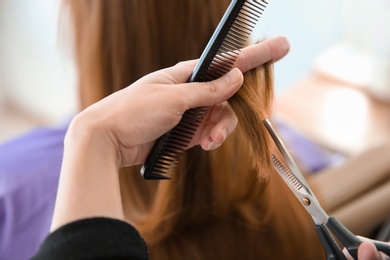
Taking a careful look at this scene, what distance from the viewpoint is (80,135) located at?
512mm

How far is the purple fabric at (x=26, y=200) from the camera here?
3.22 feet

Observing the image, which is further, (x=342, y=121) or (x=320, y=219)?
(x=342, y=121)

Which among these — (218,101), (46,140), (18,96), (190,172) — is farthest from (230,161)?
(18,96)

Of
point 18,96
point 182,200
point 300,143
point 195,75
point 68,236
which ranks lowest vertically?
point 18,96

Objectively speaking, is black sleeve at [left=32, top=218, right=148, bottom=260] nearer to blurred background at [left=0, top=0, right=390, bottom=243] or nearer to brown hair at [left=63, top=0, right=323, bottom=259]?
brown hair at [left=63, top=0, right=323, bottom=259]

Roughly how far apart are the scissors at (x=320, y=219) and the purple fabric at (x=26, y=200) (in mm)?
517

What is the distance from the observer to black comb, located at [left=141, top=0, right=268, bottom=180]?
1.66ft

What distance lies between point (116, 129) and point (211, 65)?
108mm

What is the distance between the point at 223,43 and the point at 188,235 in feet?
1.19

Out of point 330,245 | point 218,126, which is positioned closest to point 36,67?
point 218,126

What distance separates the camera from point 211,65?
532 millimetres

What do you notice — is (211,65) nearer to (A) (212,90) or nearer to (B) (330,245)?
(A) (212,90)

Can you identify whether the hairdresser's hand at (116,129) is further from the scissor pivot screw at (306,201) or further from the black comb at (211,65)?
the scissor pivot screw at (306,201)

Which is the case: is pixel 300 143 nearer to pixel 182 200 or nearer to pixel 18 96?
pixel 182 200
